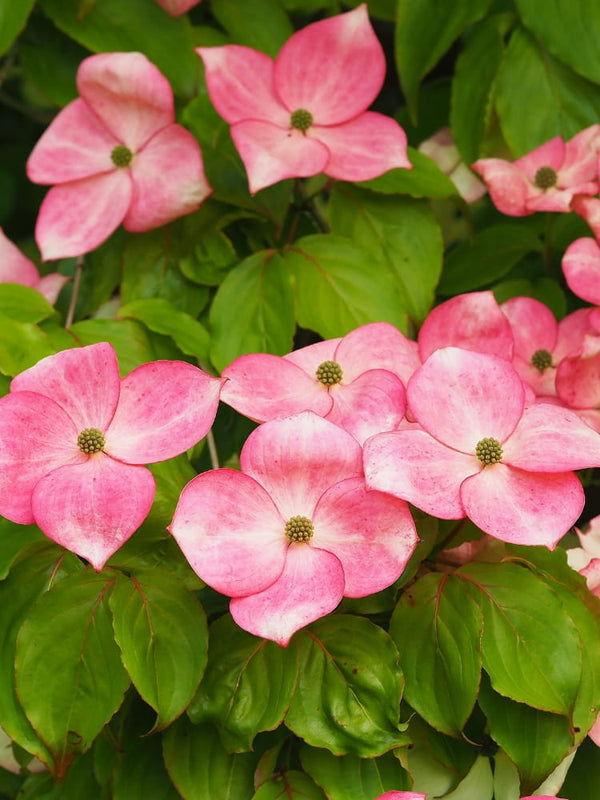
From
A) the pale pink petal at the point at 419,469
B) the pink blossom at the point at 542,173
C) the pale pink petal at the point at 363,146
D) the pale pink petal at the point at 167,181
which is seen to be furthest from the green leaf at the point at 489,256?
the pale pink petal at the point at 419,469

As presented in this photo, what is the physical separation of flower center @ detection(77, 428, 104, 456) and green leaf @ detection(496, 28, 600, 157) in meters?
0.59

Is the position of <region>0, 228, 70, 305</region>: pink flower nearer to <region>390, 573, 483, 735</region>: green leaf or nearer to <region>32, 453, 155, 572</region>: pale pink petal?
<region>32, 453, 155, 572</region>: pale pink petal

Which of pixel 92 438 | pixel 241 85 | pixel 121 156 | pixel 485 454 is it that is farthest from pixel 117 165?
pixel 485 454

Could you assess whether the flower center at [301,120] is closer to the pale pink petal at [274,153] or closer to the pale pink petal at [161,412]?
the pale pink petal at [274,153]

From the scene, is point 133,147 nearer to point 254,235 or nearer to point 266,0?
point 254,235

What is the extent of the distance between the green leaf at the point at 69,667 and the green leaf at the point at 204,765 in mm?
76

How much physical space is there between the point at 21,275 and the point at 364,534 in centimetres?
52

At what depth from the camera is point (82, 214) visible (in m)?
0.94

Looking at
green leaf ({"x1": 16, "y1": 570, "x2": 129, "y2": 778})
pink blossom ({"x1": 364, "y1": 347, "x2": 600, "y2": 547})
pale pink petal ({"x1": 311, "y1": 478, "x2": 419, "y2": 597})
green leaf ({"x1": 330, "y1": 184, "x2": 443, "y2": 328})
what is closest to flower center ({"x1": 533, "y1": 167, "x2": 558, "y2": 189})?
green leaf ({"x1": 330, "y1": 184, "x2": 443, "y2": 328})

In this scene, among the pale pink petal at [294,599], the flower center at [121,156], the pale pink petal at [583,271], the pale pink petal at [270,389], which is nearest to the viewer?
the pale pink petal at [294,599]

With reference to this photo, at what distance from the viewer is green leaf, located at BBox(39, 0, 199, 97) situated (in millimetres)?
1027

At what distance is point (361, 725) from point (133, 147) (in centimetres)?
58

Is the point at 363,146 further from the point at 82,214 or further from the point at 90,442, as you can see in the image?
the point at 90,442

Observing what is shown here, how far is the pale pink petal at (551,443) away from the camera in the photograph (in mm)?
644
